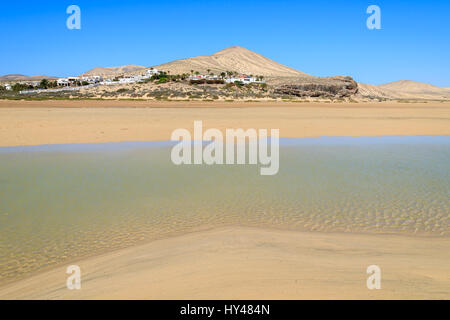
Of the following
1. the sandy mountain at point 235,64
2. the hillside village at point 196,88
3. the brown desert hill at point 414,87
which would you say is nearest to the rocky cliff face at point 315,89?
the hillside village at point 196,88

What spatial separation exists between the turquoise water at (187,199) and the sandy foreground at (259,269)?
344 millimetres

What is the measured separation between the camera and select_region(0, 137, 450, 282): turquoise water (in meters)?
4.78

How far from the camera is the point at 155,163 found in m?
9.55

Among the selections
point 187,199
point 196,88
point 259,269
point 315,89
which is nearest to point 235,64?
point 315,89

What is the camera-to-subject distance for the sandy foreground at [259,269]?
133 inches

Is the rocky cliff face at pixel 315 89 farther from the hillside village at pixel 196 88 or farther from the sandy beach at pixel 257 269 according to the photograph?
the sandy beach at pixel 257 269

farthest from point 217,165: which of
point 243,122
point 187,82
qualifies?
point 187,82

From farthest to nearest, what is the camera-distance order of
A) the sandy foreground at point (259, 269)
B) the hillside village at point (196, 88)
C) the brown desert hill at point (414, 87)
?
the brown desert hill at point (414, 87) < the hillside village at point (196, 88) < the sandy foreground at point (259, 269)

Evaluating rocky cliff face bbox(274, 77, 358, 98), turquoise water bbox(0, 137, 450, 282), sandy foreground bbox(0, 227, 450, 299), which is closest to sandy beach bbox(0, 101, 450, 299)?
sandy foreground bbox(0, 227, 450, 299)

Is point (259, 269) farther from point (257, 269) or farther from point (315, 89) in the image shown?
point (315, 89)

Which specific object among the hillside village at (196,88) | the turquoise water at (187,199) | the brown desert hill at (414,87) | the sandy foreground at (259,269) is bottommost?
the sandy foreground at (259,269)

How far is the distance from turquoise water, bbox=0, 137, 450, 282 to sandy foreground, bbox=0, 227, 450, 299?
0.34m

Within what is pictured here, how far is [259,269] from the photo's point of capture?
380 centimetres
